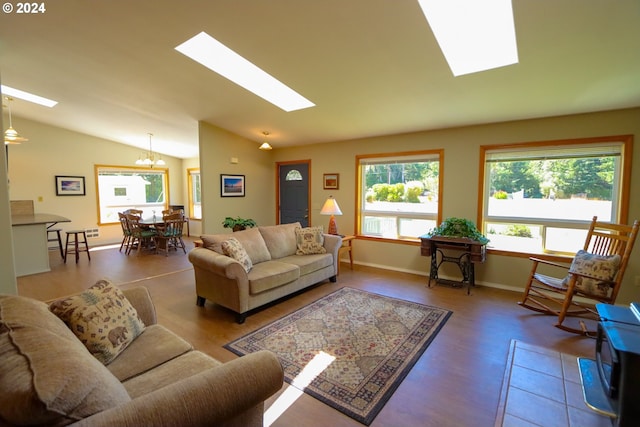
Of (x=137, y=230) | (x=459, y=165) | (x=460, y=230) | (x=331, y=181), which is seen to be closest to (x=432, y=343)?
(x=460, y=230)

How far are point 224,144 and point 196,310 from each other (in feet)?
10.2

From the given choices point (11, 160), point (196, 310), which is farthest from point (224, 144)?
point (11, 160)

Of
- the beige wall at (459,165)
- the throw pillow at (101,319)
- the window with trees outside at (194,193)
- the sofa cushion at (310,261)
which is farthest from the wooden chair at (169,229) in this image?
the throw pillow at (101,319)

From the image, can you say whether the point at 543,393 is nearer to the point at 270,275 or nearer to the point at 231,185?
the point at 270,275

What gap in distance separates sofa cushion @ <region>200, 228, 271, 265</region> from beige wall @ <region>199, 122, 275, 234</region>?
1.63m

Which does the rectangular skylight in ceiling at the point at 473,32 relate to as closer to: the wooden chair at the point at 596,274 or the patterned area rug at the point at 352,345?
the wooden chair at the point at 596,274

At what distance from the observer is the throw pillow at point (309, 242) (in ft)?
13.8

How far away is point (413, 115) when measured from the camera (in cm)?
395

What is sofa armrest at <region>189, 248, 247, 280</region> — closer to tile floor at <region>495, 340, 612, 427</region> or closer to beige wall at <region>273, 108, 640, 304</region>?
tile floor at <region>495, 340, 612, 427</region>

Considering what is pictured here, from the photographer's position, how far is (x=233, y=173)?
5512 mm

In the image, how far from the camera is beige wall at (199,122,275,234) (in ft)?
16.5

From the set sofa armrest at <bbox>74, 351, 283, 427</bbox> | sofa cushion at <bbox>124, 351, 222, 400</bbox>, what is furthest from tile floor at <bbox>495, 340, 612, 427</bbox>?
sofa cushion at <bbox>124, 351, 222, 400</bbox>

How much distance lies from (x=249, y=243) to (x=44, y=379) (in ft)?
9.43

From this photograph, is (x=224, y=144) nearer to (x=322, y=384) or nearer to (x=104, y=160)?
(x=104, y=160)
